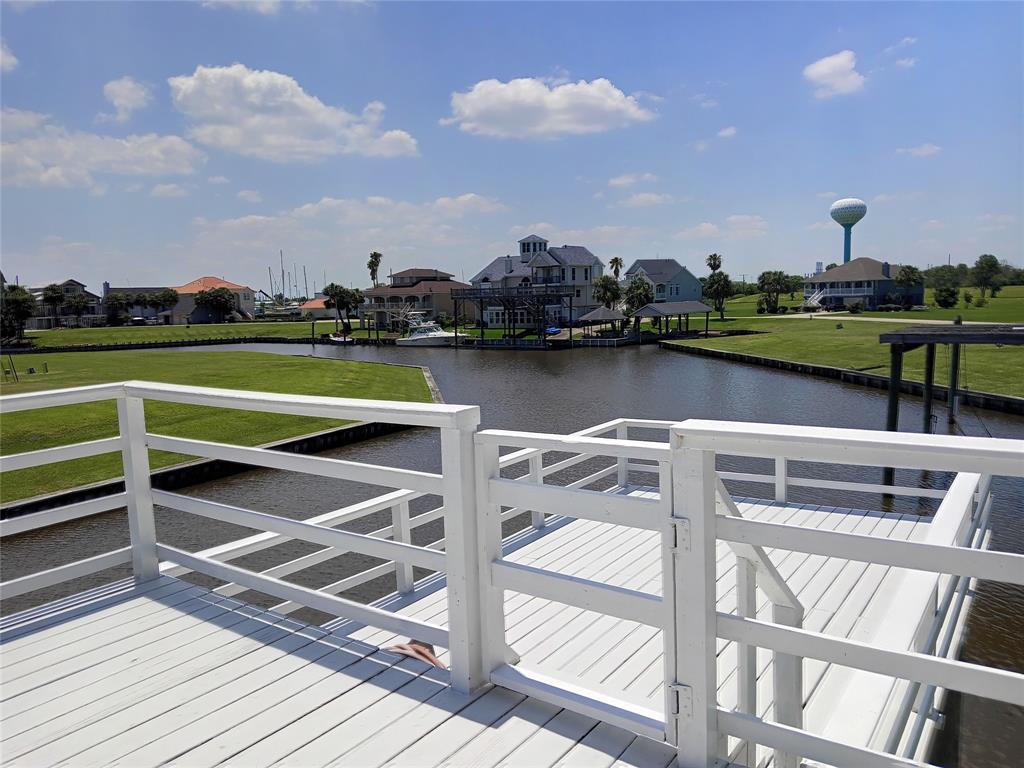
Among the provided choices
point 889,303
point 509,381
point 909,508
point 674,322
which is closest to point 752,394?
point 509,381

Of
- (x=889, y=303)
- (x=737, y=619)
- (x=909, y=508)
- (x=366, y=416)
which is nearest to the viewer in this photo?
(x=737, y=619)

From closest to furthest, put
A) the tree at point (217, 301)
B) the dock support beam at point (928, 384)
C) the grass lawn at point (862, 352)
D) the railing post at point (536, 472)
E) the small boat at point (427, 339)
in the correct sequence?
the railing post at point (536, 472), the dock support beam at point (928, 384), the grass lawn at point (862, 352), the small boat at point (427, 339), the tree at point (217, 301)

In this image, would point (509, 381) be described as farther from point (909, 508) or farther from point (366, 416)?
point (366, 416)

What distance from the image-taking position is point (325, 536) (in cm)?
349

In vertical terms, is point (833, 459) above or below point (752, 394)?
above

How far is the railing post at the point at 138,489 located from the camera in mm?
4285

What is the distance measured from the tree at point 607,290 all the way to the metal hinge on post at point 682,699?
76729mm

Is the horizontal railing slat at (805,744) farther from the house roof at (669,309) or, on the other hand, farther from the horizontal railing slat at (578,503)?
the house roof at (669,309)

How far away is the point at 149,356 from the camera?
47.9 m

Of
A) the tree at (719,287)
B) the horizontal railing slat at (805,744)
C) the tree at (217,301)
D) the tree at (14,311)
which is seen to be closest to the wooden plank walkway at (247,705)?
the horizontal railing slat at (805,744)

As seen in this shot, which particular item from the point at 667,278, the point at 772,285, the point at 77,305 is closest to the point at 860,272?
the point at 772,285

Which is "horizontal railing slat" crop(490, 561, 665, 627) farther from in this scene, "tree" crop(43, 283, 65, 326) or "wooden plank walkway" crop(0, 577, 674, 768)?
"tree" crop(43, 283, 65, 326)

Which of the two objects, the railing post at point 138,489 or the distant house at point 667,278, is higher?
the distant house at point 667,278

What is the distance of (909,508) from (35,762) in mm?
15438
